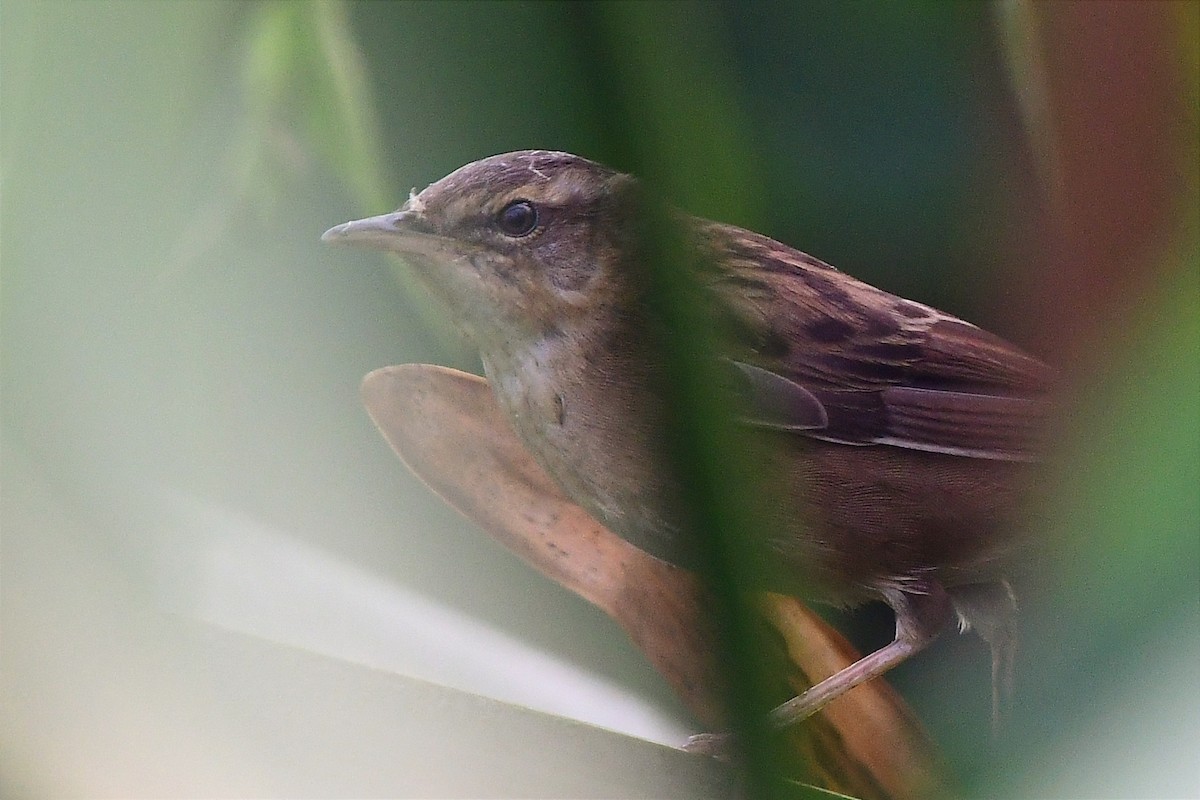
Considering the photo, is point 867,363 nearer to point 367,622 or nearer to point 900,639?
point 900,639

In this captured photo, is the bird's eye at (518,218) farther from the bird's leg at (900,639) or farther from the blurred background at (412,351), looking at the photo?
the bird's leg at (900,639)

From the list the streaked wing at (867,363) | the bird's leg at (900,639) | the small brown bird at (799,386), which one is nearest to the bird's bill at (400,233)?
the small brown bird at (799,386)

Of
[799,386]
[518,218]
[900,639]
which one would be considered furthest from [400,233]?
[900,639]

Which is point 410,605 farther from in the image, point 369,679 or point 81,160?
point 81,160

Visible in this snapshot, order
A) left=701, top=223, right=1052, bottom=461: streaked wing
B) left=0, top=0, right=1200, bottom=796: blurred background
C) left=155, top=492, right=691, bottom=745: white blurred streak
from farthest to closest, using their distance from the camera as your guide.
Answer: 1. left=155, top=492, right=691, bottom=745: white blurred streak
2. left=701, top=223, right=1052, bottom=461: streaked wing
3. left=0, top=0, right=1200, bottom=796: blurred background

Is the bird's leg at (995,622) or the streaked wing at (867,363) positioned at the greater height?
the streaked wing at (867,363)

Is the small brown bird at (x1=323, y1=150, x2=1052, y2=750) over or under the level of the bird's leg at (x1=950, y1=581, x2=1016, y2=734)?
over

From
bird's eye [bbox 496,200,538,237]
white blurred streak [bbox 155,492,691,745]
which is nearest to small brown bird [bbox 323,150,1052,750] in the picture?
bird's eye [bbox 496,200,538,237]

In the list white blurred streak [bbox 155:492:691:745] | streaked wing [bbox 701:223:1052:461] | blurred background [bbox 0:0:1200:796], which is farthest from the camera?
white blurred streak [bbox 155:492:691:745]

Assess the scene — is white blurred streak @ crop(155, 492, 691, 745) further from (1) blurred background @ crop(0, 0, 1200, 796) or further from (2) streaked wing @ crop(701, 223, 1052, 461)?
(2) streaked wing @ crop(701, 223, 1052, 461)
